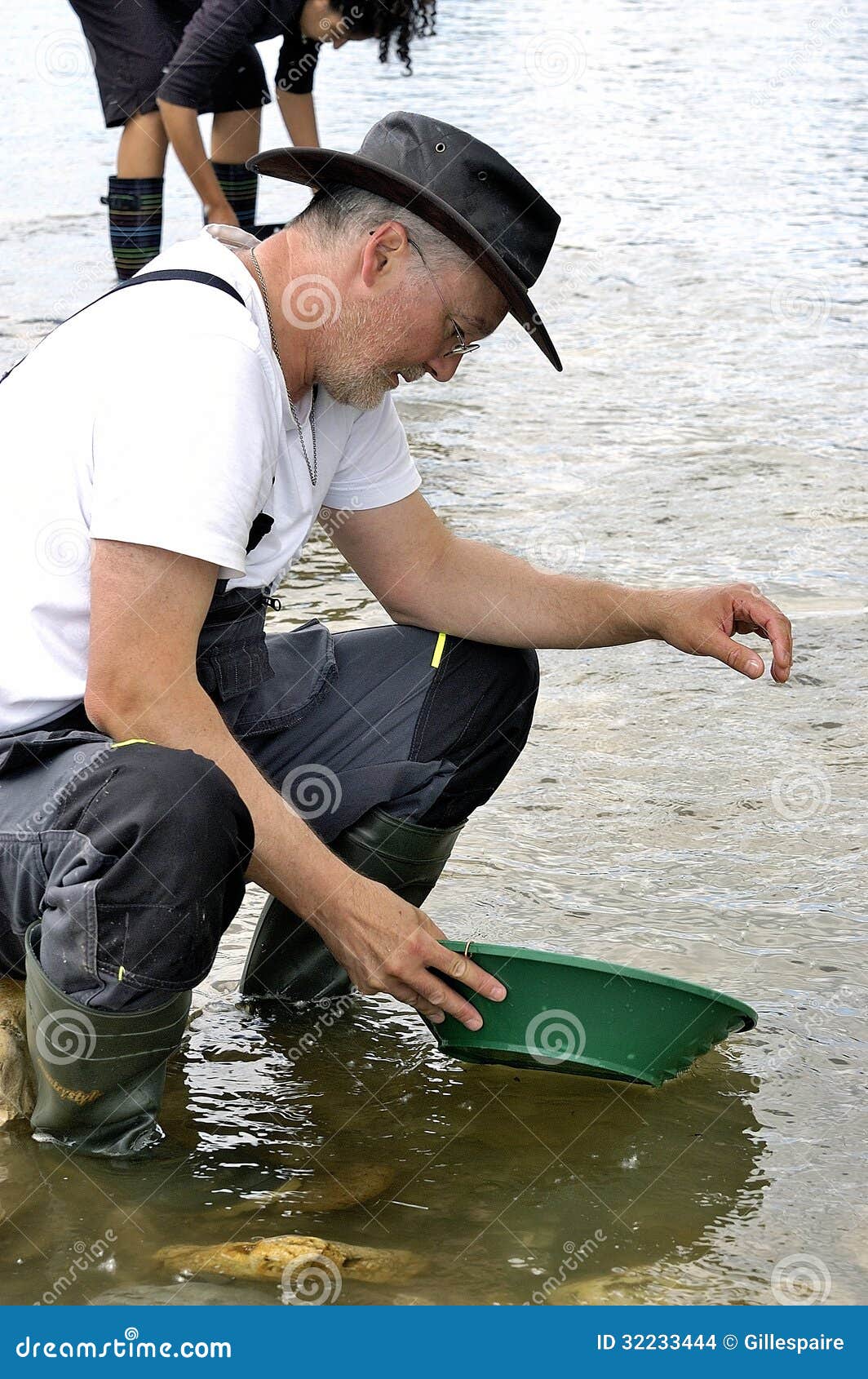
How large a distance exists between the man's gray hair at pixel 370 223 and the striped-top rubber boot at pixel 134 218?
3.44 metres

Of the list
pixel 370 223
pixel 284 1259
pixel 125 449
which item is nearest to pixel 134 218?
pixel 370 223

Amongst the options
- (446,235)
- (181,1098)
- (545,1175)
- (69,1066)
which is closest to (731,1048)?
(545,1175)

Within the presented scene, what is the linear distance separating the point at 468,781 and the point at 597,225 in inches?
221

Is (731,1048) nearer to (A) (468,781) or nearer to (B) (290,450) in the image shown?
(A) (468,781)

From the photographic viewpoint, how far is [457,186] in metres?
2.07

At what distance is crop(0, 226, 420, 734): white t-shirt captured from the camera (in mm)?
1869

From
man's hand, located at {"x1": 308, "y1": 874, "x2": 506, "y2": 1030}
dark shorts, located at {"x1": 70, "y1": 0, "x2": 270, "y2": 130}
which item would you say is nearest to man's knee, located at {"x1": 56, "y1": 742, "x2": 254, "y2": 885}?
man's hand, located at {"x1": 308, "y1": 874, "x2": 506, "y2": 1030}

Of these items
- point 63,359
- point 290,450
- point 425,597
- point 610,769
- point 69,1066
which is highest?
point 63,359

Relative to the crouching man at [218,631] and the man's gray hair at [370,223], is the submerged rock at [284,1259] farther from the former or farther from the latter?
the man's gray hair at [370,223]

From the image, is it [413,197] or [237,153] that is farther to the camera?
[237,153]

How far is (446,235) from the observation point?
80.7 inches

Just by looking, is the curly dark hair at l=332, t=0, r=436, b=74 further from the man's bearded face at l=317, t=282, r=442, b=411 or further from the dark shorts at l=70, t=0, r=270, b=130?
the man's bearded face at l=317, t=282, r=442, b=411

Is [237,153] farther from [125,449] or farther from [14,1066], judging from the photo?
[14,1066]

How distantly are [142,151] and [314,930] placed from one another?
3732 mm
